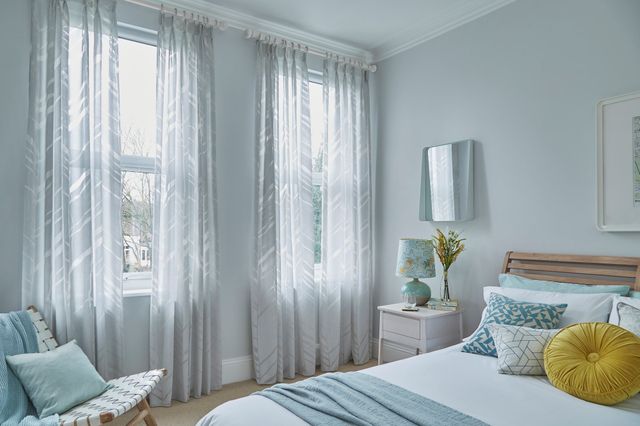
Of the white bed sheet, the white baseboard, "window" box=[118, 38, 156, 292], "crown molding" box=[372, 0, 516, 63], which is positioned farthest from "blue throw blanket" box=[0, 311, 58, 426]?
"crown molding" box=[372, 0, 516, 63]

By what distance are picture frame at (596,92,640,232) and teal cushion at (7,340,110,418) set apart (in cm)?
300

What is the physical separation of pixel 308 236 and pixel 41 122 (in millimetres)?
2078

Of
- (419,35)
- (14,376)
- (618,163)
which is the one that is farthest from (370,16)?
(14,376)

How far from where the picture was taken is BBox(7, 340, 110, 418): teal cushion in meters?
2.15

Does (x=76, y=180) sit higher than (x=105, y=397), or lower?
higher

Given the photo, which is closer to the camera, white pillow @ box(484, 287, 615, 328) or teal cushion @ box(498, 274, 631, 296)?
white pillow @ box(484, 287, 615, 328)

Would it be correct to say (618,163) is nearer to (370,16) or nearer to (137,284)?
(370,16)

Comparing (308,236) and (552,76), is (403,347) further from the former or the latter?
(552,76)

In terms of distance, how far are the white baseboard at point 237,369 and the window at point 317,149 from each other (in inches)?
37.4

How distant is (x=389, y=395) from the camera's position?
1.79m

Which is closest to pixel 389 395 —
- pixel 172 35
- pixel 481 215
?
pixel 481 215

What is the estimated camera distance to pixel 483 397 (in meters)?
1.81

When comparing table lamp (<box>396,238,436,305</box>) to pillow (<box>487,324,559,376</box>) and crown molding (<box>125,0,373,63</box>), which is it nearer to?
pillow (<box>487,324,559,376</box>)

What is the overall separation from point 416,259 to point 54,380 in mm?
2392
